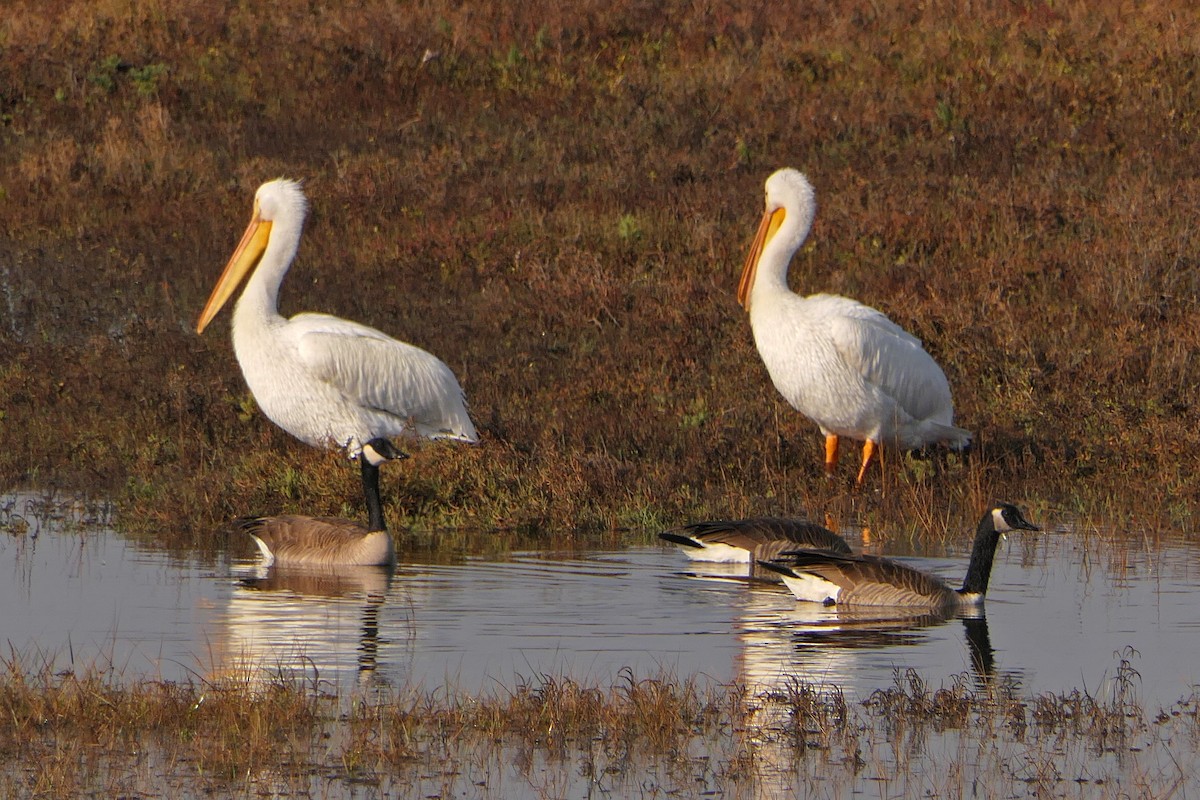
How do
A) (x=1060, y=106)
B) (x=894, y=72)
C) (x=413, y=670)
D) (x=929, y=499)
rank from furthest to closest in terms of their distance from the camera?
(x=894, y=72) < (x=1060, y=106) < (x=929, y=499) < (x=413, y=670)

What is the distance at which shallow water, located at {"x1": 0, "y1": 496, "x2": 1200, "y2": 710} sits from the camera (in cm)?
703

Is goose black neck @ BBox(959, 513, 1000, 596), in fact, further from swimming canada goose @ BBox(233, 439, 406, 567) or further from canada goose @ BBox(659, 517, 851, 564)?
swimming canada goose @ BBox(233, 439, 406, 567)

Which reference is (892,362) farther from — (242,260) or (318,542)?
(242,260)

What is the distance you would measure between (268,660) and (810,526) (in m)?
3.11

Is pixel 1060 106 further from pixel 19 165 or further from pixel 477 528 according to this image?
pixel 477 528

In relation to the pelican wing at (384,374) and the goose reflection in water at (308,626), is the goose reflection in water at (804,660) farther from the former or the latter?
the pelican wing at (384,374)

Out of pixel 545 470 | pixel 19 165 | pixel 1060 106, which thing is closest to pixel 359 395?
pixel 545 470

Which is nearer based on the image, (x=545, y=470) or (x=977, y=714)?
(x=977, y=714)

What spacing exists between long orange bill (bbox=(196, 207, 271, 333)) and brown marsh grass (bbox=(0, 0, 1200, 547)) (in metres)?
0.60

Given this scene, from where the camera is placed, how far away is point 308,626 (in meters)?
7.88

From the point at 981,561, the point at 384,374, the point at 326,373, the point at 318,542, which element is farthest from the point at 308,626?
→ the point at 384,374

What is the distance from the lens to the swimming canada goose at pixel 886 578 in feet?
27.2

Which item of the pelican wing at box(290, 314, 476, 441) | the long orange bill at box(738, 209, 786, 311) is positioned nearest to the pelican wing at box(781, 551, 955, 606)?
the pelican wing at box(290, 314, 476, 441)

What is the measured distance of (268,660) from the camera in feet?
23.1
